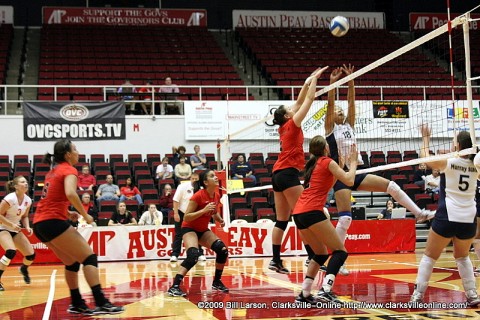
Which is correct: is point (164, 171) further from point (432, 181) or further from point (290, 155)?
point (290, 155)

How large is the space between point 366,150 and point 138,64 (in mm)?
9888

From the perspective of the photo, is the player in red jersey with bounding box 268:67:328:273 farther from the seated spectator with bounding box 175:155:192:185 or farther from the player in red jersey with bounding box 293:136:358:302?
the seated spectator with bounding box 175:155:192:185

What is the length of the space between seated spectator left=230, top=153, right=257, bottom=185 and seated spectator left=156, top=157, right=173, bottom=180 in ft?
5.67

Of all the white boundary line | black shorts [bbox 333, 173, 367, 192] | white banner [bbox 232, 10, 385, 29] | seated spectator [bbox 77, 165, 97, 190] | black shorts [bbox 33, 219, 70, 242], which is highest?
white banner [bbox 232, 10, 385, 29]

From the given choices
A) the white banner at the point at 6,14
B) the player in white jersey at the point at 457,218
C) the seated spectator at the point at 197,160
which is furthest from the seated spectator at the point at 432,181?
the white banner at the point at 6,14

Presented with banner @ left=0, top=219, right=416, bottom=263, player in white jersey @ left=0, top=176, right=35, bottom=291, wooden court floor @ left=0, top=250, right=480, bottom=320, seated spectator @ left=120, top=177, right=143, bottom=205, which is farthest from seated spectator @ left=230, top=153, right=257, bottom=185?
player in white jersey @ left=0, top=176, right=35, bottom=291

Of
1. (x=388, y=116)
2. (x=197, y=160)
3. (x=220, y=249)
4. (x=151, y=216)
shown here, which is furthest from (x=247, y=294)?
(x=388, y=116)

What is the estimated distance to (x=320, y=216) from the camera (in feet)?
23.7

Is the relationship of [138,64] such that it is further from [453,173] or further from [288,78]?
[453,173]

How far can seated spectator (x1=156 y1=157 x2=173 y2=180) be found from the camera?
19281 millimetres

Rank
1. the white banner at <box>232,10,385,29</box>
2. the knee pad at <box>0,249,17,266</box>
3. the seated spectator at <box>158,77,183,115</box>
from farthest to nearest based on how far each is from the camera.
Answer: the white banner at <box>232,10,385,29</box>, the seated spectator at <box>158,77,183,115</box>, the knee pad at <box>0,249,17,266</box>

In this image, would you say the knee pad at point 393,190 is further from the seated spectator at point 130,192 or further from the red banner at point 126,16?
the red banner at point 126,16

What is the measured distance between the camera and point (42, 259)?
51.4 ft

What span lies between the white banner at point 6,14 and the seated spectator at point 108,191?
14.4 meters
